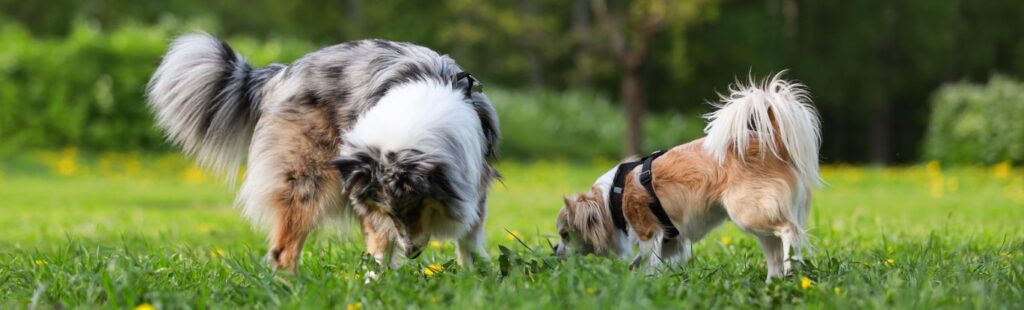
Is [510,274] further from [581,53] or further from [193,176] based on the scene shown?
[581,53]

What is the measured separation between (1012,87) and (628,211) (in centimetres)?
1728

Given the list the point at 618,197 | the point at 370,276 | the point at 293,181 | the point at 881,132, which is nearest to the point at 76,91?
the point at 293,181

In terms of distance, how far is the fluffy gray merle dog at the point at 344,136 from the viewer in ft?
15.4

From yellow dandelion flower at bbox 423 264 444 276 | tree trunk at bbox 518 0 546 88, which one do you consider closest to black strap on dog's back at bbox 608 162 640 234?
yellow dandelion flower at bbox 423 264 444 276

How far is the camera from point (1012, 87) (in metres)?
20.4

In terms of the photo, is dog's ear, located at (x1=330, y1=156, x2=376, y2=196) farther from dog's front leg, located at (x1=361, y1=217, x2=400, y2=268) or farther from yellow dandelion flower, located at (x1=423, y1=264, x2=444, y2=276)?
yellow dandelion flower, located at (x1=423, y1=264, x2=444, y2=276)

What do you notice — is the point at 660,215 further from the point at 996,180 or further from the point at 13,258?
the point at 996,180

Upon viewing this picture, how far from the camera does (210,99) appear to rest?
5828mm

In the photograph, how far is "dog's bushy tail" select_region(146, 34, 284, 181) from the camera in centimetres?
582

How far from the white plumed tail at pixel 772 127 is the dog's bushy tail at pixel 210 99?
7.74ft

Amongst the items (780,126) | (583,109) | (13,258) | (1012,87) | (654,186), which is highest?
(780,126)

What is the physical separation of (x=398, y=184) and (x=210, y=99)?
1.71m

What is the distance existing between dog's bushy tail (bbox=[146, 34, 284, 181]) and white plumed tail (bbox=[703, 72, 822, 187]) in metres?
2.36

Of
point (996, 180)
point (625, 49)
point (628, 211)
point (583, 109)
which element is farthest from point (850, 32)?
point (628, 211)
